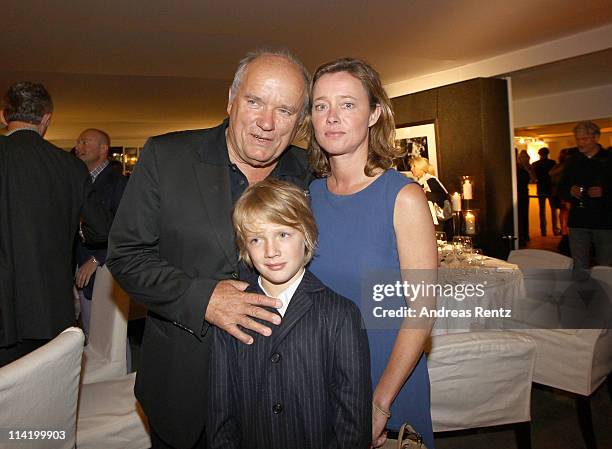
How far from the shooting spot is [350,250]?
1493mm

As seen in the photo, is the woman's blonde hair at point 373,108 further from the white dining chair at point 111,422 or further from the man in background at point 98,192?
the man in background at point 98,192

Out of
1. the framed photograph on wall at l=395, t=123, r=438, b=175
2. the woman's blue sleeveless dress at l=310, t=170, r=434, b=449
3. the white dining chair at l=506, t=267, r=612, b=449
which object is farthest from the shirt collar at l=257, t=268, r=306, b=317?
the framed photograph on wall at l=395, t=123, r=438, b=175

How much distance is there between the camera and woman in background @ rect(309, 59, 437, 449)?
1410 mm

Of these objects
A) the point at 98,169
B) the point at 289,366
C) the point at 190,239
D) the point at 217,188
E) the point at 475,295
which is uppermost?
the point at 98,169

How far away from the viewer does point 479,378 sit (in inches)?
→ 82.6

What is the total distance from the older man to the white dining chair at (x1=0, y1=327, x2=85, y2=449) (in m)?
0.24

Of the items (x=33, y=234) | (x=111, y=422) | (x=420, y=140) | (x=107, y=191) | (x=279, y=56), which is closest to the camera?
(x=279, y=56)

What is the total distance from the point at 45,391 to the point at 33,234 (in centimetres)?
139

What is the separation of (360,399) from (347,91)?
98cm

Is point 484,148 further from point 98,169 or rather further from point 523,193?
point 523,193

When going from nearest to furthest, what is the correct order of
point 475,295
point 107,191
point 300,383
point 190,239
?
point 300,383 < point 190,239 < point 475,295 < point 107,191

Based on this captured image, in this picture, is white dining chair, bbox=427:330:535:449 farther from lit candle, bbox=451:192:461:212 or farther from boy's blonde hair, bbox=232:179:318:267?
lit candle, bbox=451:192:461:212

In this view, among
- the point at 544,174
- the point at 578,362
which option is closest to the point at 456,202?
the point at 578,362

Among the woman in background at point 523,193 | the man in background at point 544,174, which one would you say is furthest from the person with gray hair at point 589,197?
the man in background at point 544,174
